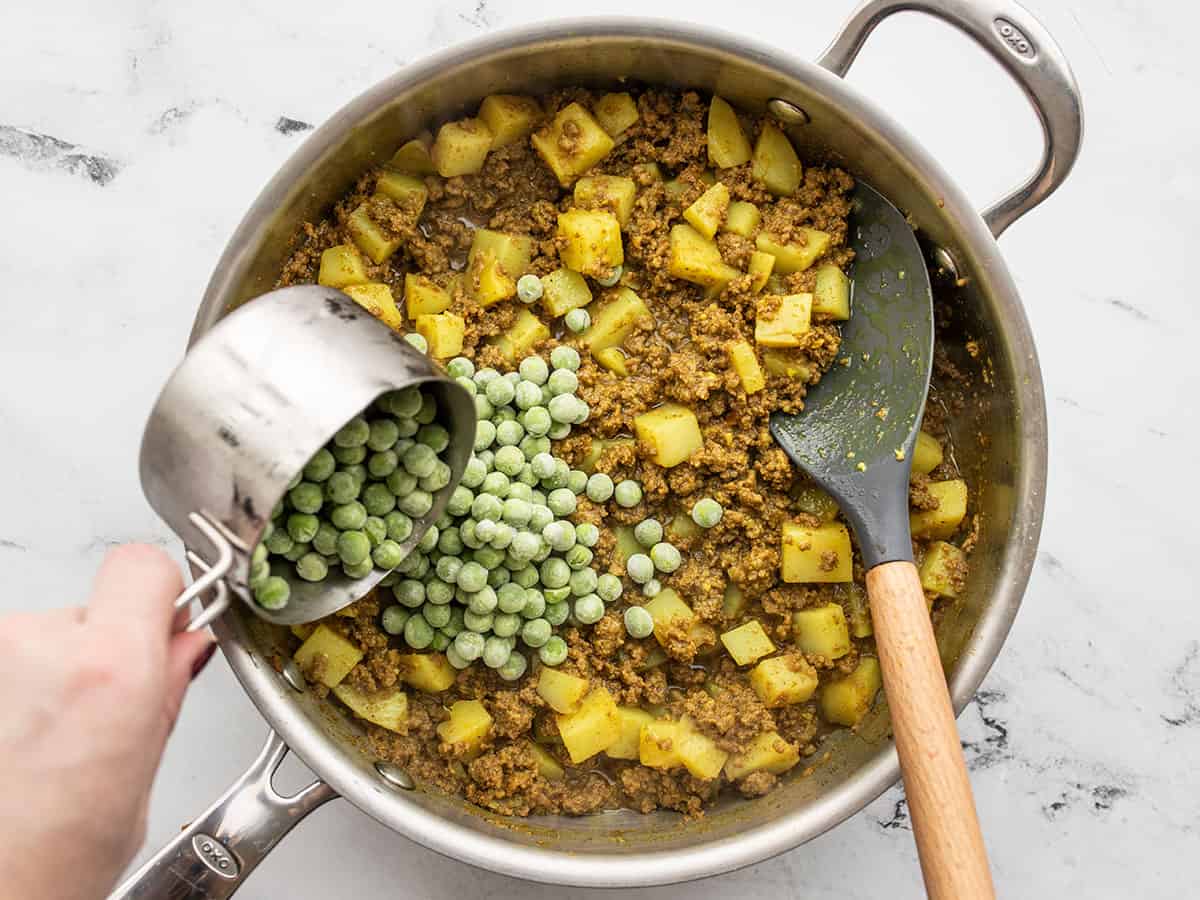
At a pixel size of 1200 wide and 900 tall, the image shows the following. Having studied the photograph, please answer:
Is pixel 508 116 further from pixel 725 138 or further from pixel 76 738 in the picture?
pixel 76 738

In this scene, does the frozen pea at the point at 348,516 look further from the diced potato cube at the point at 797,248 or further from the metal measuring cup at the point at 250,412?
the diced potato cube at the point at 797,248

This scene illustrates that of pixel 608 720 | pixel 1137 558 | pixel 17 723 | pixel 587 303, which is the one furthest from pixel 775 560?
pixel 17 723

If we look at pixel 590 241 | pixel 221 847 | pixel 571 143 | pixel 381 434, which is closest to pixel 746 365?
pixel 590 241

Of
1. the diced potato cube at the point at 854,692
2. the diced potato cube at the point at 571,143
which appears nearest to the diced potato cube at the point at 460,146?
the diced potato cube at the point at 571,143

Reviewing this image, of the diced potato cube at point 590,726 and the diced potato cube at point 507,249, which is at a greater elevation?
the diced potato cube at point 507,249

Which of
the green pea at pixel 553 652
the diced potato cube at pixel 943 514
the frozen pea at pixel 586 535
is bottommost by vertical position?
the green pea at pixel 553 652

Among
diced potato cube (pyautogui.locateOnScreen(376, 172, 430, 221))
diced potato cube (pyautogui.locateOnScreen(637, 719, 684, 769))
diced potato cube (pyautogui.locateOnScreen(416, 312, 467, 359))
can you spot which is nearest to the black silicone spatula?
diced potato cube (pyautogui.locateOnScreen(637, 719, 684, 769))

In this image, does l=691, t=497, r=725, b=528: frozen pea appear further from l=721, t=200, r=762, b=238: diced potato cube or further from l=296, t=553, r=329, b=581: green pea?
l=296, t=553, r=329, b=581: green pea
